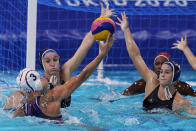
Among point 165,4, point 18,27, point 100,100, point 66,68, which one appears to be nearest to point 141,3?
point 165,4

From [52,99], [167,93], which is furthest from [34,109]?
[167,93]

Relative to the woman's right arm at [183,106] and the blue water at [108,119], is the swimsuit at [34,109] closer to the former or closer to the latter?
the blue water at [108,119]

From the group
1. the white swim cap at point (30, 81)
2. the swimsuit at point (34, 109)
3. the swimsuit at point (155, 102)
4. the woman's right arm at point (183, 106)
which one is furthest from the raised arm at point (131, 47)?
the white swim cap at point (30, 81)

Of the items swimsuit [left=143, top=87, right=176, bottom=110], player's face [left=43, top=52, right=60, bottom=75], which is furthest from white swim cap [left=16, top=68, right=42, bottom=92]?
swimsuit [left=143, top=87, right=176, bottom=110]

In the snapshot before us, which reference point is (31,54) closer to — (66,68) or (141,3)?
(66,68)

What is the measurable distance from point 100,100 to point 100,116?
173cm

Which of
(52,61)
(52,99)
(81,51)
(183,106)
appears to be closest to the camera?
(52,99)

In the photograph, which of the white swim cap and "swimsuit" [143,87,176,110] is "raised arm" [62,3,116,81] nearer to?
"swimsuit" [143,87,176,110]

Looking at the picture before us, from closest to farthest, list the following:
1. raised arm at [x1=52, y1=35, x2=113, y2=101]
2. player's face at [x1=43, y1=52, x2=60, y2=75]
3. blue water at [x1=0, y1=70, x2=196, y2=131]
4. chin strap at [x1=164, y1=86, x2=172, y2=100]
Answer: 1. raised arm at [x1=52, y1=35, x2=113, y2=101]
2. blue water at [x1=0, y1=70, x2=196, y2=131]
3. player's face at [x1=43, y1=52, x2=60, y2=75]
4. chin strap at [x1=164, y1=86, x2=172, y2=100]

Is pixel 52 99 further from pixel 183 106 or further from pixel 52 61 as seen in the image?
pixel 183 106

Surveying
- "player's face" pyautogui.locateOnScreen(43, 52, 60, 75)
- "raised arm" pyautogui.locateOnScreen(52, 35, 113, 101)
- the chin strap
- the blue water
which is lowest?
the blue water

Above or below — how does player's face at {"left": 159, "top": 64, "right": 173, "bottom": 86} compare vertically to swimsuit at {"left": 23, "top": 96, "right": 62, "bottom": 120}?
above

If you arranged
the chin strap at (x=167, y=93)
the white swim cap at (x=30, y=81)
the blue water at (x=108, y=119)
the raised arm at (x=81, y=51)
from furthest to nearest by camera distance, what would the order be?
the raised arm at (x=81, y=51) < the chin strap at (x=167, y=93) < the blue water at (x=108, y=119) < the white swim cap at (x=30, y=81)

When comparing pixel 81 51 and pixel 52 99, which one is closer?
pixel 52 99
